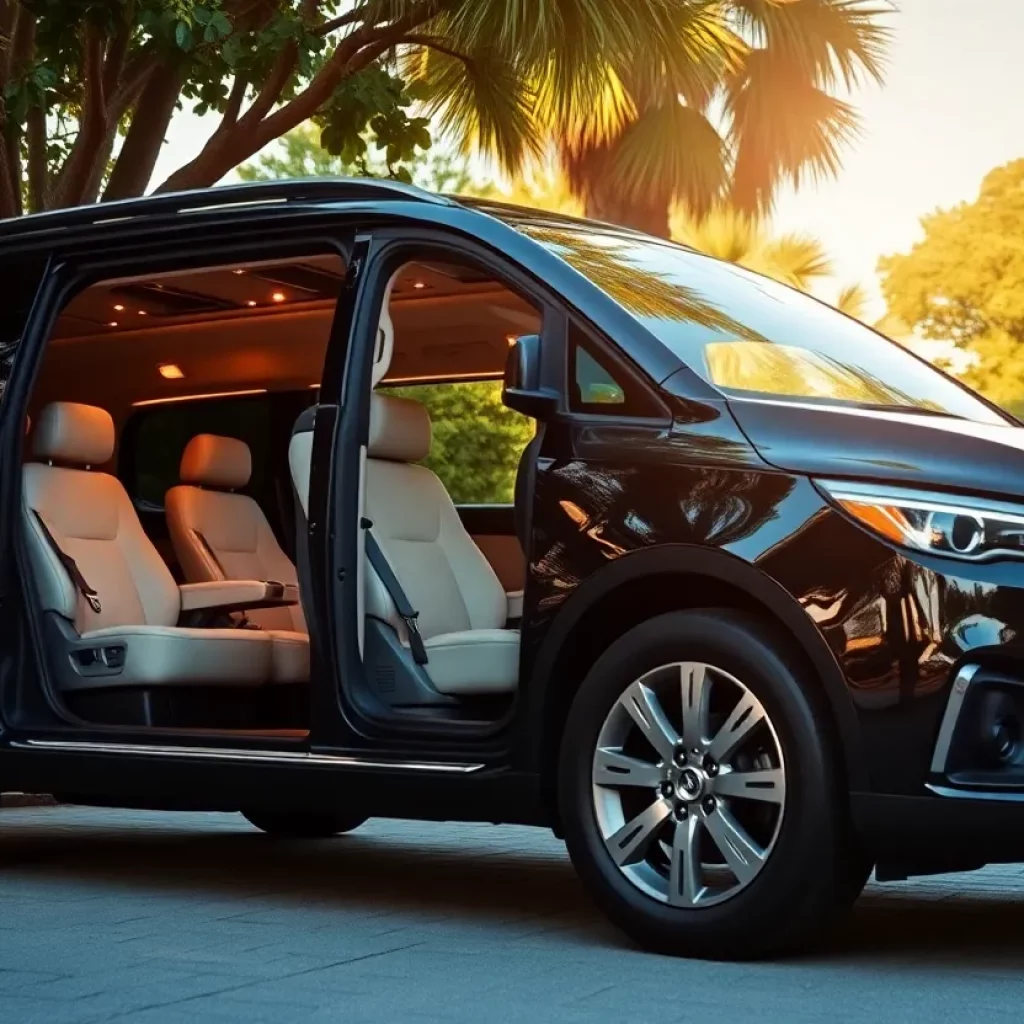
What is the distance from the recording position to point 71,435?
23.1 ft

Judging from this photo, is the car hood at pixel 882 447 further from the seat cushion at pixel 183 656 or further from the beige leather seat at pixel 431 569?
the seat cushion at pixel 183 656

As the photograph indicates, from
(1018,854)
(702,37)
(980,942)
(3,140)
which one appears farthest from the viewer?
(702,37)

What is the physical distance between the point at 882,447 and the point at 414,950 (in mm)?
1691

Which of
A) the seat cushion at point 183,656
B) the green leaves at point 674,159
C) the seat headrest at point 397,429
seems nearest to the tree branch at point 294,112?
the seat cushion at point 183,656

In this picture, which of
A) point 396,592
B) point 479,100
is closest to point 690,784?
point 396,592

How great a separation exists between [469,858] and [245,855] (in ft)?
2.77

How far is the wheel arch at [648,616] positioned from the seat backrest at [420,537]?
38.0 inches

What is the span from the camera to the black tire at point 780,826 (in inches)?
183

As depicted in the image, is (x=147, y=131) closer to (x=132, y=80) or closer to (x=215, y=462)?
(x=132, y=80)

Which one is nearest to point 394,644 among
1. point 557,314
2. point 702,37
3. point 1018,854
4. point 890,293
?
point 557,314

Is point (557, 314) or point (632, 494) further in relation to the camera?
point (557, 314)

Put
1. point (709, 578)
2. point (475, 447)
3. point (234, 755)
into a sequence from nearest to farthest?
point (709, 578) < point (234, 755) < point (475, 447)

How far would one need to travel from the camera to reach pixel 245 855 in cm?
753

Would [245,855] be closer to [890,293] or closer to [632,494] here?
[632,494]
